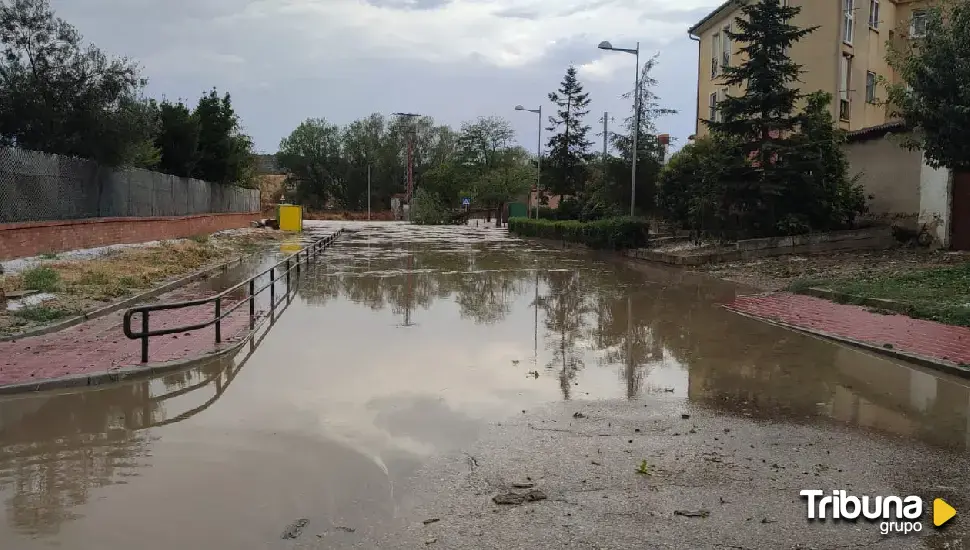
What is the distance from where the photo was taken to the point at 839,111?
34.6 metres

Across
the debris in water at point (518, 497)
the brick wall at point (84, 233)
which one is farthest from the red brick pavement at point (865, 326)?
the brick wall at point (84, 233)

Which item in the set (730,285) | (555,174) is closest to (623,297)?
(730,285)

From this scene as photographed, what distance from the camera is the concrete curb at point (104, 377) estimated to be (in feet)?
24.1

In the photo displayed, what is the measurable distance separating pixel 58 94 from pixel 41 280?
10.3 meters

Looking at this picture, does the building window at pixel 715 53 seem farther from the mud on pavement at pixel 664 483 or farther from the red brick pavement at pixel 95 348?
the mud on pavement at pixel 664 483

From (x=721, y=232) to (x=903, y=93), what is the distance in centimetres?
996

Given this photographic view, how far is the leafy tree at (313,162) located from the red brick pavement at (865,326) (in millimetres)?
98702

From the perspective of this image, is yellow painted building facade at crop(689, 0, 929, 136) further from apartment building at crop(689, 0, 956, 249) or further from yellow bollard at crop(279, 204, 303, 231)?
yellow bollard at crop(279, 204, 303, 231)

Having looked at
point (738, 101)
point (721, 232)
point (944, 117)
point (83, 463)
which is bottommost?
point (83, 463)

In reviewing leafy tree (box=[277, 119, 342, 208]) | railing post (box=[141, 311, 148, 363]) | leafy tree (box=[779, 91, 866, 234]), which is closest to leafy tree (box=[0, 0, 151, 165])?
railing post (box=[141, 311, 148, 363])

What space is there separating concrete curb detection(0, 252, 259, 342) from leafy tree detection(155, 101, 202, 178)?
15362mm

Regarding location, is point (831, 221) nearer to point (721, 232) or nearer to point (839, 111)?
point (721, 232)

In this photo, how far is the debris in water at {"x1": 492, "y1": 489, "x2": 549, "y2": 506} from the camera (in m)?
4.79

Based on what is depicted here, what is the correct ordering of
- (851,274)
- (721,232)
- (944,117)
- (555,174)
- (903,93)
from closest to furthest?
(944,117), (903,93), (851,274), (721,232), (555,174)
